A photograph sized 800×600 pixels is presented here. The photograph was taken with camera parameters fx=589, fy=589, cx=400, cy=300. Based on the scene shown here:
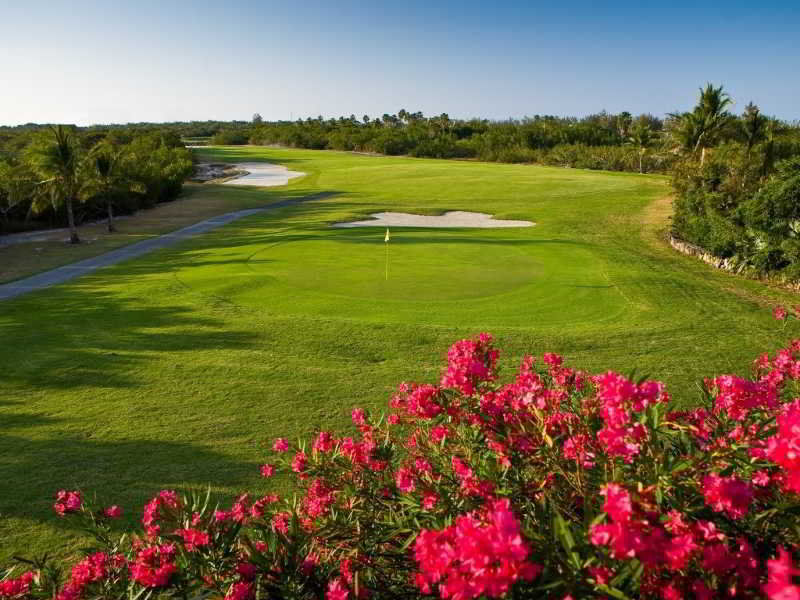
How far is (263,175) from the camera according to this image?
59.3 meters

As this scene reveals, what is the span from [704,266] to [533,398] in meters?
19.7

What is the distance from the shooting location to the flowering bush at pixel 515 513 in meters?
2.25

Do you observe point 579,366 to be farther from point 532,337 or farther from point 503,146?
point 503,146

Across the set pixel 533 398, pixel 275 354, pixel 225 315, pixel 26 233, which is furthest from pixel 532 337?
pixel 26 233

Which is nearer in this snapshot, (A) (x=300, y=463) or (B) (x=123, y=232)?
(A) (x=300, y=463)

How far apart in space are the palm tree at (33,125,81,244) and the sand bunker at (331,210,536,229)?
1234cm

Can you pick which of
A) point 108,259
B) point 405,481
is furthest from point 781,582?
point 108,259

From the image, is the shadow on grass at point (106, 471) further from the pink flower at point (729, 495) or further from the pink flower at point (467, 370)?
the pink flower at point (729, 495)

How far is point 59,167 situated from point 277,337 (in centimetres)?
2068

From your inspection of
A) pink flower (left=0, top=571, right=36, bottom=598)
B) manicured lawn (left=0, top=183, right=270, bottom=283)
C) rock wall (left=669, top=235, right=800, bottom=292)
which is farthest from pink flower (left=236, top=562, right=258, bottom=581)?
manicured lawn (left=0, top=183, right=270, bottom=283)

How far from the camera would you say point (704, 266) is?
66.8 ft

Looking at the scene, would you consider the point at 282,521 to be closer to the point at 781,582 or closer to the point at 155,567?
the point at 155,567

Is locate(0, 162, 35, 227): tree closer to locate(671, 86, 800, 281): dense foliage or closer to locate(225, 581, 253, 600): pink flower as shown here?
locate(671, 86, 800, 281): dense foliage

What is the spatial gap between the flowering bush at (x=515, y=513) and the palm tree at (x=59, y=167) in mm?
27483
